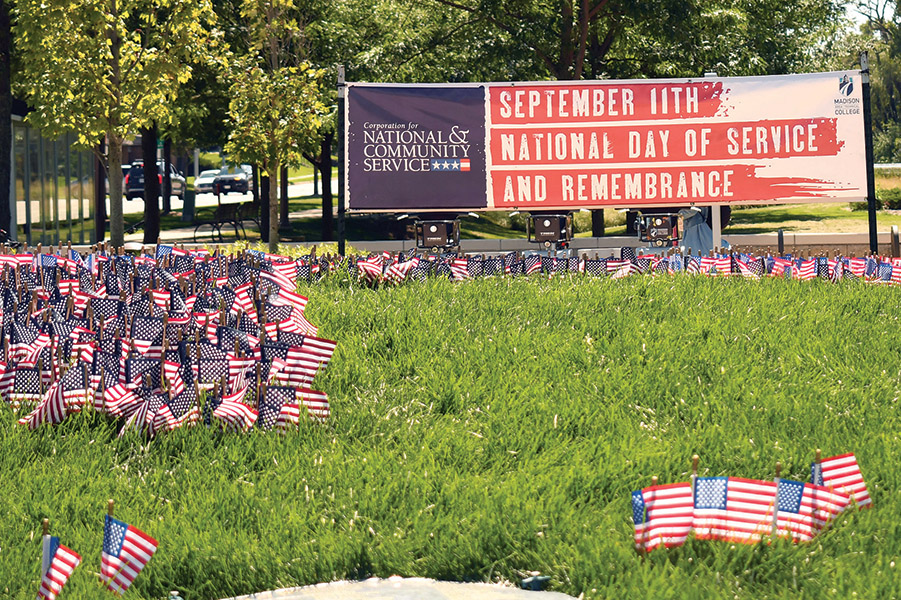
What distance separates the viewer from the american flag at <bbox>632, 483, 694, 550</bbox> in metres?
4.98

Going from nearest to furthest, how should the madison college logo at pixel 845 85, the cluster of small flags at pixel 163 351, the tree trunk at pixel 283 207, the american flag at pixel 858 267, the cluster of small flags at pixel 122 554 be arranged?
the cluster of small flags at pixel 122 554
the cluster of small flags at pixel 163 351
the american flag at pixel 858 267
the madison college logo at pixel 845 85
the tree trunk at pixel 283 207

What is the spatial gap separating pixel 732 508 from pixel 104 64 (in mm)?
18678

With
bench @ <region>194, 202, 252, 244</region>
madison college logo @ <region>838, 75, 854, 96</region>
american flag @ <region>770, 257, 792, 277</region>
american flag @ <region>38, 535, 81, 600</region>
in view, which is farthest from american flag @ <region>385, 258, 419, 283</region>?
bench @ <region>194, 202, 252, 244</region>

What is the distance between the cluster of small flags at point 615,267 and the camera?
37.2ft

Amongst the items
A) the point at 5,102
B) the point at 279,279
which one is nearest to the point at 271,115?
the point at 5,102

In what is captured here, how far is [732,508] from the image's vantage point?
5.08 m

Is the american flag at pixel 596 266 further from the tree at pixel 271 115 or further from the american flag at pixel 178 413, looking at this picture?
the tree at pixel 271 115

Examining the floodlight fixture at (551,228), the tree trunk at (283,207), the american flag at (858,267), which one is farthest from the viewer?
the tree trunk at (283,207)

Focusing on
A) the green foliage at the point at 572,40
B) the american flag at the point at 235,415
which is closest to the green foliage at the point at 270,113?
the green foliage at the point at 572,40

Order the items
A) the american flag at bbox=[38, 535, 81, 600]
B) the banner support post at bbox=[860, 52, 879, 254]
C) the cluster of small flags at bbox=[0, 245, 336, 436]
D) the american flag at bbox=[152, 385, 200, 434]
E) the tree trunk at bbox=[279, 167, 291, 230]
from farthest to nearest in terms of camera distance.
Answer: the tree trunk at bbox=[279, 167, 291, 230] < the banner support post at bbox=[860, 52, 879, 254] < the cluster of small flags at bbox=[0, 245, 336, 436] < the american flag at bbox=[152, 385, 200, 434] < the american flag at bbox=[38, 535, 81, 600]

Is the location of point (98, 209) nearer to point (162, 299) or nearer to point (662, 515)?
point (162, 299)

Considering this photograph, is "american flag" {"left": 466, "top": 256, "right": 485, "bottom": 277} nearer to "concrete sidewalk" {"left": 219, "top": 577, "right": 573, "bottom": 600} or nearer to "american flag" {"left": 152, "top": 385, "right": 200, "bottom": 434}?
"american flag" {"left": 152, "top": 385, "right": 200, "bottom": 434}

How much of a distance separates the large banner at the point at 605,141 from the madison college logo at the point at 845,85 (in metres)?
0.01

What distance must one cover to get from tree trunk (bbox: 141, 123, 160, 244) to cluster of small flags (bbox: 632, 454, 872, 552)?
28992 mm
